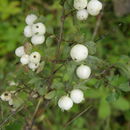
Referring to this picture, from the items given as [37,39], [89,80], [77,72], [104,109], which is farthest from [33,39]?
[104,109]

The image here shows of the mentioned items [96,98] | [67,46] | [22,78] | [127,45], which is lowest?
[96,98]

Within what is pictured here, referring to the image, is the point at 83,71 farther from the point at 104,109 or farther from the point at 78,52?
the point at 104,109

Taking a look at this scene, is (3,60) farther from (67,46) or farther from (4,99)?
(67,46)

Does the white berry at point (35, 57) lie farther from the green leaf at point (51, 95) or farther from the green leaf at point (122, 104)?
the green leaf at point (122, 104)

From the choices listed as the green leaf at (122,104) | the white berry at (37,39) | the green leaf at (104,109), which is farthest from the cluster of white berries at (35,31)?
the green leaf at (122,104)

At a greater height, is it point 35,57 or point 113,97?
point 35,57

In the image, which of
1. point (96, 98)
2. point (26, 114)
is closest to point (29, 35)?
point (26, 114)

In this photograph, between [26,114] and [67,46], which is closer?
[67,46]
